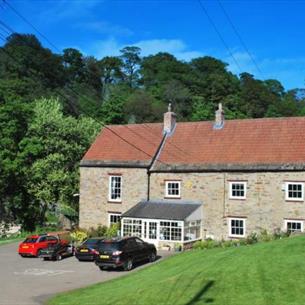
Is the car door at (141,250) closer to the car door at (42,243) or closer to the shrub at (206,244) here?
the shrub at (206,244)

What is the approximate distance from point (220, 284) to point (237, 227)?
19.6 metres

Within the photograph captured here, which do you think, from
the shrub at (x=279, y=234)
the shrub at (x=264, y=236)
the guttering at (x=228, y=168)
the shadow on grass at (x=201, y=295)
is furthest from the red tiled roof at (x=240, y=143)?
the shadow on grass at (x=201, y=295)

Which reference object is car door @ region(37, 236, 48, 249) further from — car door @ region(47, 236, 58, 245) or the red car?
car door @ region(47, 236, 58, 245)

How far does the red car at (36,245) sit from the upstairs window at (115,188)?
7543mm

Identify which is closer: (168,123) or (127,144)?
(127,144)

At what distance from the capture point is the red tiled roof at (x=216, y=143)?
36.3m

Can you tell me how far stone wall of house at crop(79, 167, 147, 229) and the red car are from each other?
24.0 feet

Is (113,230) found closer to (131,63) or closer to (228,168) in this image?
(228,168)

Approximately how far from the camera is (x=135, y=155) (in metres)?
40.6

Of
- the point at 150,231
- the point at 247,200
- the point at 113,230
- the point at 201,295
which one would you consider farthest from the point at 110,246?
the point at 247,200

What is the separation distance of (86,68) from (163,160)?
4327 inches

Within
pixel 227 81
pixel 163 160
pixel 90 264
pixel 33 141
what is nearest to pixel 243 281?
pixel 90 264

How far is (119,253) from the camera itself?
26109 millimetres

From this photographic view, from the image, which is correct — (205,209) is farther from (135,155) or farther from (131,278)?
(131,278)
